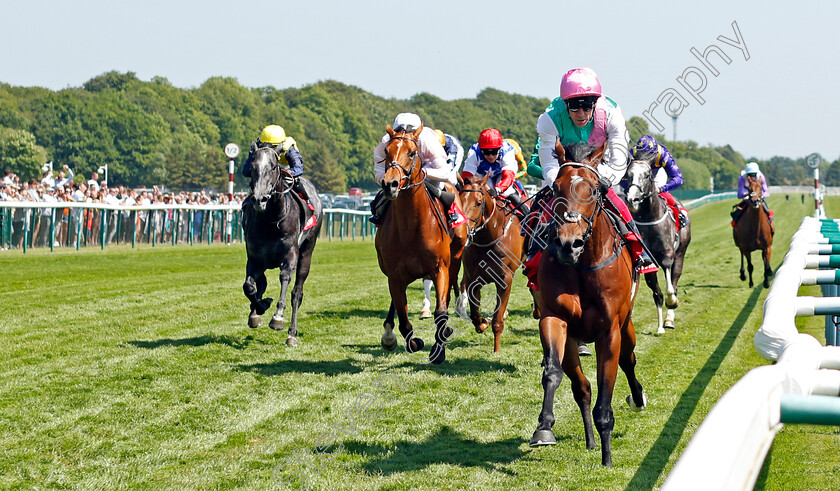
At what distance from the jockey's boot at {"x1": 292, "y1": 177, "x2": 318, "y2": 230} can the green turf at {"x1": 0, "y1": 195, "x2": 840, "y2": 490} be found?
3.72 ft

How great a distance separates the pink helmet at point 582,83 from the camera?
5.05m

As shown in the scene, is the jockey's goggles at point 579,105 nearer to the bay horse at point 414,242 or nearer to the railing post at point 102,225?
the bay horse at point 414,242

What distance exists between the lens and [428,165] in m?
7.14

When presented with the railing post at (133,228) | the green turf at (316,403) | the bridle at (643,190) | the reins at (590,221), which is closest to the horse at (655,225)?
the bridle at (643,190)

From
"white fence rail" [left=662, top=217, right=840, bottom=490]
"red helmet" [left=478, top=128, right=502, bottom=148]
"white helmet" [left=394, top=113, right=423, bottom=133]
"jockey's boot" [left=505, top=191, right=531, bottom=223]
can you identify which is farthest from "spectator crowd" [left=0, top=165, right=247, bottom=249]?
"white fence rail" [left=662, top=217, right=840, bottom=490]

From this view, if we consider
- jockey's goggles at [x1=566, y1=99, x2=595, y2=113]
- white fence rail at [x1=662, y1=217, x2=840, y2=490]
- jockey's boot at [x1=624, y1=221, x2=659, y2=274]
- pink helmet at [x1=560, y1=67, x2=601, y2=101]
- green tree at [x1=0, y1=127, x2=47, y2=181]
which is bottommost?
white fence rail at [x1=662, y1=217, x2=840, y2=490]

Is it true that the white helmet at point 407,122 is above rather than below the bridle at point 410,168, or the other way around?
above

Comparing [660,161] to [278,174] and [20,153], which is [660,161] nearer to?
[278,174]

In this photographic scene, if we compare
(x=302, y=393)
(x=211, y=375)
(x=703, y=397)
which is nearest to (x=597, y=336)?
(x=703, y=397)

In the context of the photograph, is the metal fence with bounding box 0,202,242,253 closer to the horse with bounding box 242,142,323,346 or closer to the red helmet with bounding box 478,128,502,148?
the horse with bounding box 242,142,323,346

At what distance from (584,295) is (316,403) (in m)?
2.25

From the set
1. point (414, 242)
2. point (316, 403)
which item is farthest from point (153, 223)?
point (316, 403)

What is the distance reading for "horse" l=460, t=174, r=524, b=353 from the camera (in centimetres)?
818

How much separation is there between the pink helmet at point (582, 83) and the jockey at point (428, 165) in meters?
1.91
